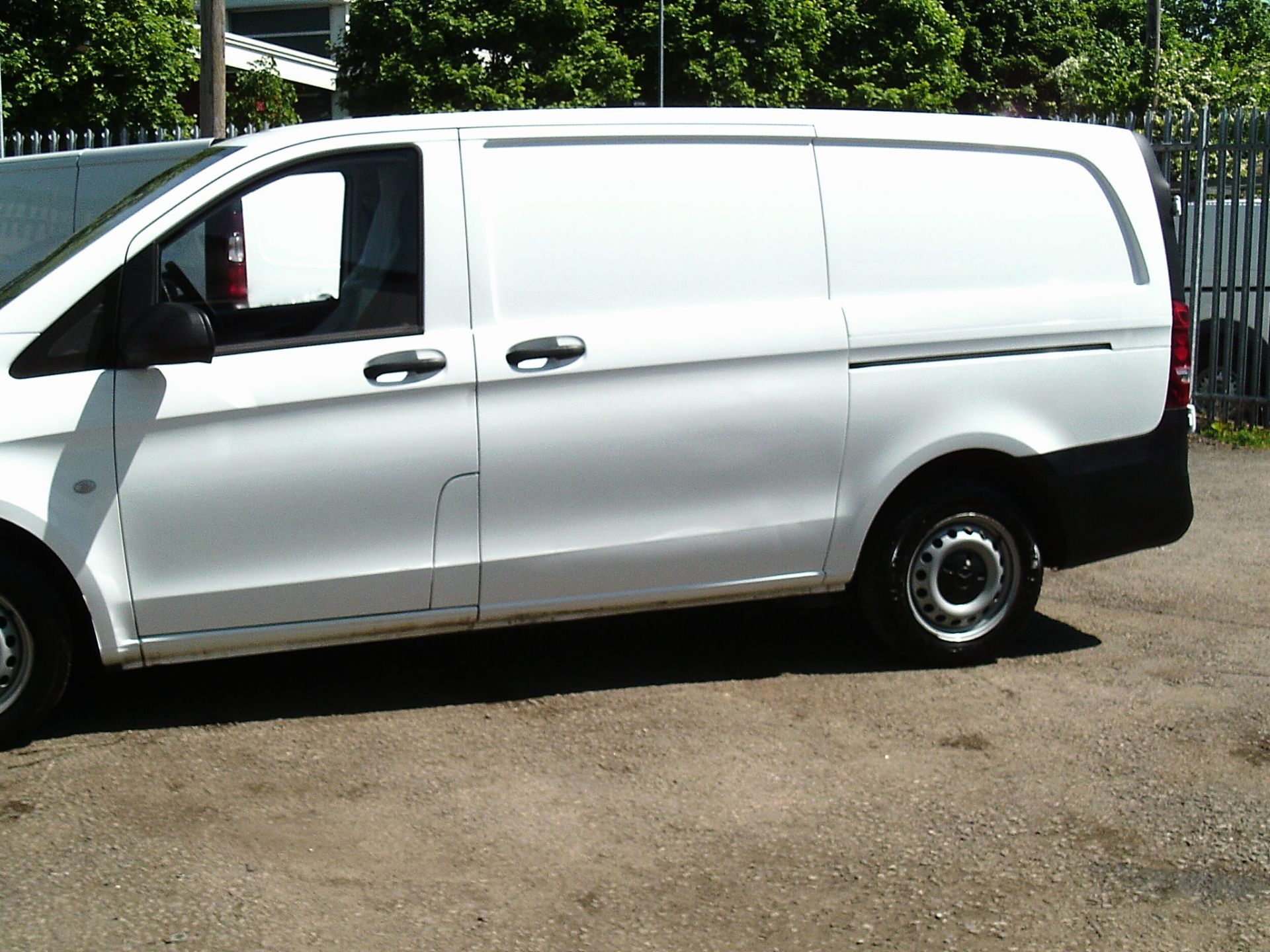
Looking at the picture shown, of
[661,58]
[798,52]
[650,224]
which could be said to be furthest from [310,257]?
[798,52]

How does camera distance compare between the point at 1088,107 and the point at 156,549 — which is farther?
the point at 1088,107

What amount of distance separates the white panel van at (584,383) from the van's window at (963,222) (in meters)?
0.01

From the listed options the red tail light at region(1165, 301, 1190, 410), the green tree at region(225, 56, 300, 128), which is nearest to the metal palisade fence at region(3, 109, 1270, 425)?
the red tail light at region(1165, 301, 1190, 410)

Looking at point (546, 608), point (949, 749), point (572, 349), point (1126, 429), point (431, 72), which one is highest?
point (431, 72)

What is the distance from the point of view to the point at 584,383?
5250mm

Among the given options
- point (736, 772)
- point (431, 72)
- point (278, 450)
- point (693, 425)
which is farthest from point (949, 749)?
point (431, 72)

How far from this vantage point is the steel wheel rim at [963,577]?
584 centimetres

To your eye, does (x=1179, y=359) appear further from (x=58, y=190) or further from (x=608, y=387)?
(x=58, y=190)

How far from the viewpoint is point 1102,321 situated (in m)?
5.84

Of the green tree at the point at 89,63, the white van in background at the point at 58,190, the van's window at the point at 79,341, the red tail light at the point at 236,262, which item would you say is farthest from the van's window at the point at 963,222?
the green tree at the point at 89,63

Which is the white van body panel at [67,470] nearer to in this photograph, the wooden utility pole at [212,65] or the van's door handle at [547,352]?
the van's door handle at [547,352]

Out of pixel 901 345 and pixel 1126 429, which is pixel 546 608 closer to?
pixel 901 345

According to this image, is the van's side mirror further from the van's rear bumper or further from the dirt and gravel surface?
the van's rear bumper

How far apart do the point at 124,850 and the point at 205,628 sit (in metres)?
0.96
